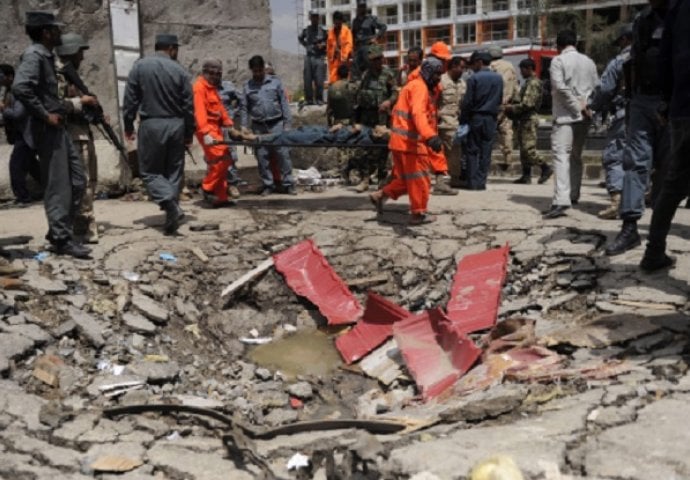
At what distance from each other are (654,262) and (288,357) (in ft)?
8.13

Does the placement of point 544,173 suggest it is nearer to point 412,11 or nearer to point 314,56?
point 314,56

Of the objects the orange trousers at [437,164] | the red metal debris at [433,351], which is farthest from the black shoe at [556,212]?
the red metal debris at [433,351]

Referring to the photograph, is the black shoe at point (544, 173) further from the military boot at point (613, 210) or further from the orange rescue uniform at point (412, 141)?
the orange rescue uniform at point (412, 141)

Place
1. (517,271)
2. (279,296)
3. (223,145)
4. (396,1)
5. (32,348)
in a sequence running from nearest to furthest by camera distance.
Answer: (32,348)
(517,271)
(279,296)
(223,145)
(396,1)

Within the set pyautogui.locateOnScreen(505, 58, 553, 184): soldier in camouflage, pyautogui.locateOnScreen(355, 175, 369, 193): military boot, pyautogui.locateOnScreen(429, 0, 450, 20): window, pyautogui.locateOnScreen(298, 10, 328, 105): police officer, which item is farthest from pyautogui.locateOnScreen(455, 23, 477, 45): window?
pyautogui.locateOnScreen(355, 175, 369, 193): military boot

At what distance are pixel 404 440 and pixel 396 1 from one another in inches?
1986

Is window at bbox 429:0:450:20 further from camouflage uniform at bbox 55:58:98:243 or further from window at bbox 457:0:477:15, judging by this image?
camouflage uniform at bbox 55:58:98:243

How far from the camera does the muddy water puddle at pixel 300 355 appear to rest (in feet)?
14.6

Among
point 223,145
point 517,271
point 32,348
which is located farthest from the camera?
point 223,145

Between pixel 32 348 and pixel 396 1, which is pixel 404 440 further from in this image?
pixel 396 1

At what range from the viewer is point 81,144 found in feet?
17.1

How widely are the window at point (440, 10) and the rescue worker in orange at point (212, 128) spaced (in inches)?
1759

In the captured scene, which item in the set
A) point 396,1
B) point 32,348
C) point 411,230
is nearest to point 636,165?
point 411,230

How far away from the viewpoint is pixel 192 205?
23.7 feet
